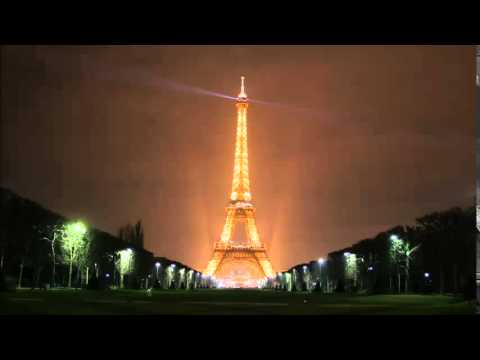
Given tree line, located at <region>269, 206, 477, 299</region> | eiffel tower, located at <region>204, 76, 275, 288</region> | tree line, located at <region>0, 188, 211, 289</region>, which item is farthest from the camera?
eiffel tower, located at <region>204, 76, 275, 288</region>

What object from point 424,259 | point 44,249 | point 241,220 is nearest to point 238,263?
point 241,220

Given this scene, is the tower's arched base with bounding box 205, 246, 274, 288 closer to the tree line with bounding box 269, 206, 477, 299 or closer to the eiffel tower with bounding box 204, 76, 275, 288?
the eiffel tower with bounding box 204, 76, 275, 288

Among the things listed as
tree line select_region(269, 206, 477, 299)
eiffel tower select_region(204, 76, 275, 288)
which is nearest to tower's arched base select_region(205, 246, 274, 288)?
eiffel tower select_region(204, 76, 275, 288)

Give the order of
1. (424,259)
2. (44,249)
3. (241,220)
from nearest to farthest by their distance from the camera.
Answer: (44,249)
(424,259)
(241,220)

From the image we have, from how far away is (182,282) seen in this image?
107375 mm

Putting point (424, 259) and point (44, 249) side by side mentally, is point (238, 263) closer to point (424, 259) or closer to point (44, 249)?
point (424, 259)

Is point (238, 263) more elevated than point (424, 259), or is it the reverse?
point (238, 263)

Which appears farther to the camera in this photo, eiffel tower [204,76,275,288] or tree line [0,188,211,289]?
eiffel tower [204,76,275,288]

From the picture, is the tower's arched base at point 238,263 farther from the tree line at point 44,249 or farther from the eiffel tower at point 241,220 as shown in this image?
the tree line at point 44,249
